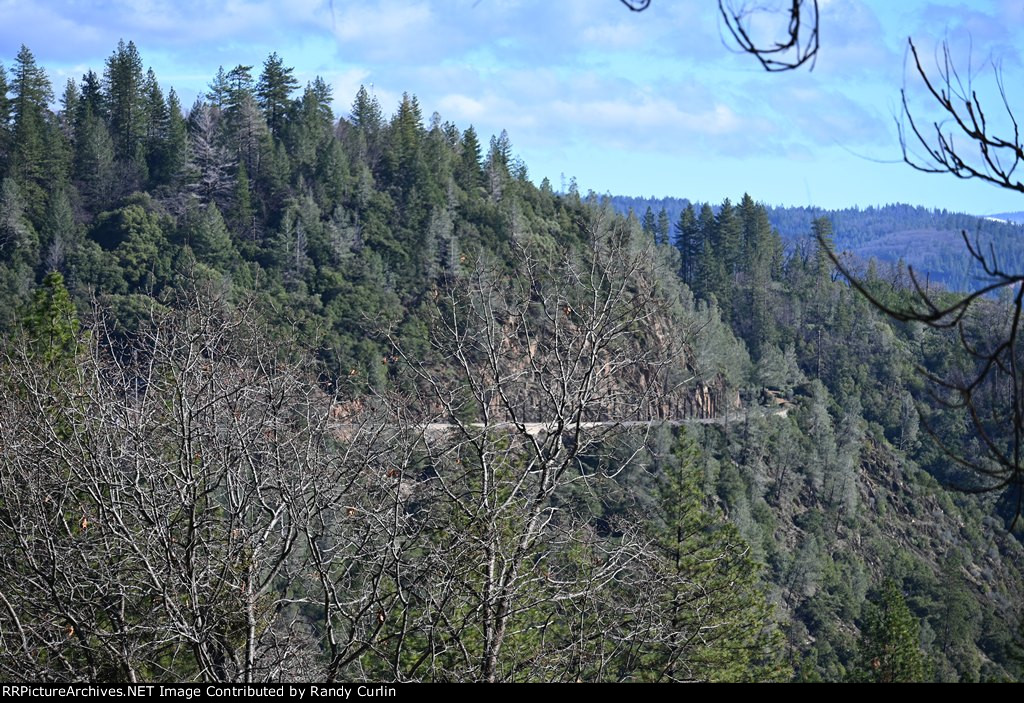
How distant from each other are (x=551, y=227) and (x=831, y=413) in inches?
723

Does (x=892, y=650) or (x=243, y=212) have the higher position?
(x=243, y=212)

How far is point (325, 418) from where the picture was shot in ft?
21.7

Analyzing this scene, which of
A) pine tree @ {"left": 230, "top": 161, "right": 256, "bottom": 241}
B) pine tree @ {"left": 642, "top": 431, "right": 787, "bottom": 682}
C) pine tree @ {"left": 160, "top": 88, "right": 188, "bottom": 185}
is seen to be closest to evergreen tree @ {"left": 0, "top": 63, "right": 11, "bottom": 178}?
pine tree @ {"left": 160, "top": 88, "right": 188, "bottom": 185}

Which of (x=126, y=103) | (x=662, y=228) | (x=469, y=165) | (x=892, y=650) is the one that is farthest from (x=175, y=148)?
(x=892, y=650)

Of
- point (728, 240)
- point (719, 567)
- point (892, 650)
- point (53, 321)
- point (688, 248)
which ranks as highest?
point (728, 240)

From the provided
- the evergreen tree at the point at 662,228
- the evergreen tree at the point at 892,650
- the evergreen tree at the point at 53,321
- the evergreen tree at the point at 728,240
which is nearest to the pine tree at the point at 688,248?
the evergreen tree at the point at 728,240

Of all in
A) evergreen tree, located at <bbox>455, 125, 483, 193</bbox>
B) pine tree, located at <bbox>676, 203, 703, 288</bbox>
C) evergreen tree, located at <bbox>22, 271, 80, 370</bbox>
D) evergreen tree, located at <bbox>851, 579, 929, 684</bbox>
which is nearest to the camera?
evergreen tree, located at <bbox>22, 271, 80, 370</bbox>

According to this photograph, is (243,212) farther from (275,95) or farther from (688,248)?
(688,248)

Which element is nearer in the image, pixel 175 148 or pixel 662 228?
pixel 175 148

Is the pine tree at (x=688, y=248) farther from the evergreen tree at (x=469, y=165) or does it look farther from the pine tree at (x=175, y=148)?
the pine tree at (x=175, y=148)

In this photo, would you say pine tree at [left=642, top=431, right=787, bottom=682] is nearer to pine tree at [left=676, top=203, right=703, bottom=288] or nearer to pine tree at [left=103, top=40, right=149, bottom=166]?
pine tree at [left=103, top=40, right=149, bottom=166]
